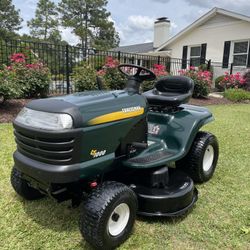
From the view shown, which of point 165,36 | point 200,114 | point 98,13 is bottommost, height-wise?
point 200,114

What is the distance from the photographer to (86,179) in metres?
2.17

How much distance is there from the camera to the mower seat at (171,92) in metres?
2.90

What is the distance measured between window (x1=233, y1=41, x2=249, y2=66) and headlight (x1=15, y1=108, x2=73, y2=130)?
593 inches

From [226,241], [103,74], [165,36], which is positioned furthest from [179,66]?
[226,241]

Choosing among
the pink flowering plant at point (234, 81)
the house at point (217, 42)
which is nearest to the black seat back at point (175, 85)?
the pink flowering plant at point (234, 81)

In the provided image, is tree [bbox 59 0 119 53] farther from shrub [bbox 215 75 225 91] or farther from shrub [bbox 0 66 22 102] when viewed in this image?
shrub [bbox 0 66 22 102]

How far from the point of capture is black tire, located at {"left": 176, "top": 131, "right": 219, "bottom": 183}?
3040 mm

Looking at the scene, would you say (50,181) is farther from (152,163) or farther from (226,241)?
(226,241)

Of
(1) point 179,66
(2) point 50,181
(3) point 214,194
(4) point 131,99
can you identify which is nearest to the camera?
(2) point 50,181

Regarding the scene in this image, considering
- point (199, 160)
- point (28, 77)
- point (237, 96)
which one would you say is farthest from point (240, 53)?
point (199, 160)

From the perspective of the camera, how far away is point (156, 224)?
2.40 meters

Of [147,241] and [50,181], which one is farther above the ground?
[50,181]

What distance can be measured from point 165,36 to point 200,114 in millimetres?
19602

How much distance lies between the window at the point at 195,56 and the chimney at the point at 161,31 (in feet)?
13.5
